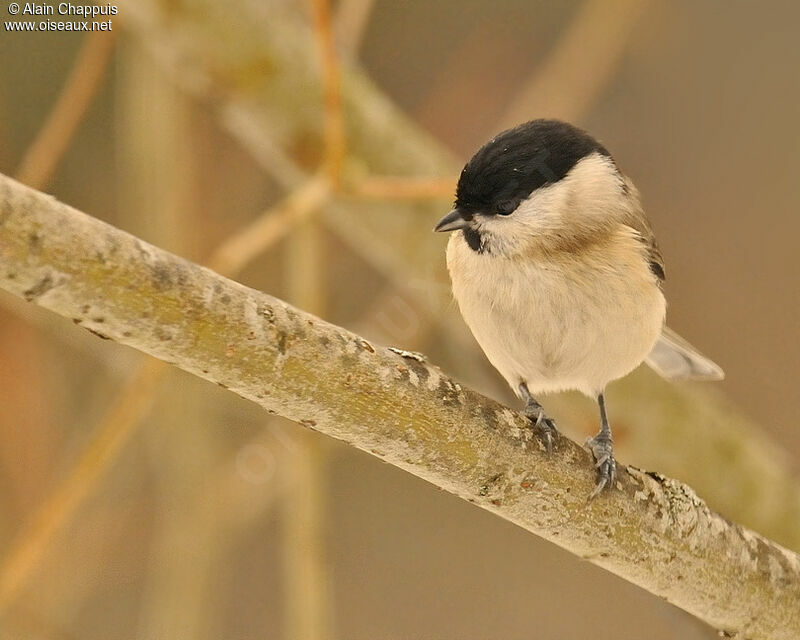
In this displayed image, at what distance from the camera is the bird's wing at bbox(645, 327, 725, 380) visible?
172 cm

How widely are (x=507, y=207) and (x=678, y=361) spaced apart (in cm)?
57

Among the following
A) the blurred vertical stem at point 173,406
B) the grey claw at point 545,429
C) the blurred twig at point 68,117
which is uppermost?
the grey claw at point 545,429

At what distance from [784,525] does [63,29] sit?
173cm

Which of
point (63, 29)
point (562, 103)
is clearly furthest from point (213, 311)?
point (562, 103)

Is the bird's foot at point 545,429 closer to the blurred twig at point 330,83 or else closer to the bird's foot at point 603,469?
the bird's foot at point 603,469

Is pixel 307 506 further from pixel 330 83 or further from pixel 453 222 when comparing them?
pixel 330 83

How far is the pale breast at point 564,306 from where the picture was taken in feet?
4.49

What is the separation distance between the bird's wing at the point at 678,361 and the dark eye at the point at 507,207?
1.64ft

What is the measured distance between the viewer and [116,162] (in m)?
2.25

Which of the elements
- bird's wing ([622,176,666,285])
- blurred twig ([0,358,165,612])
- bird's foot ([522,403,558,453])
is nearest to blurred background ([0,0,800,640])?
blurred twig ([0,358,165,612])

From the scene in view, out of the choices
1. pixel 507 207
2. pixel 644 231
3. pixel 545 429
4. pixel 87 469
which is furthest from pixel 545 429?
pixel 87 469

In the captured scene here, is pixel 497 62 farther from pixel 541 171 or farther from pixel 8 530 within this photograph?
pixel 8 530

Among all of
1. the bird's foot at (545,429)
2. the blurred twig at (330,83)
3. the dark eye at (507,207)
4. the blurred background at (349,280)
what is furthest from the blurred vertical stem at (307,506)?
the bird's foot at (545,429)

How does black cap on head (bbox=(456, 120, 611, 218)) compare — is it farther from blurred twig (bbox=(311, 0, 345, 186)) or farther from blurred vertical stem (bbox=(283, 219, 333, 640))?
blurred vertical stem (bbox=(283, 219, 333, 640))
